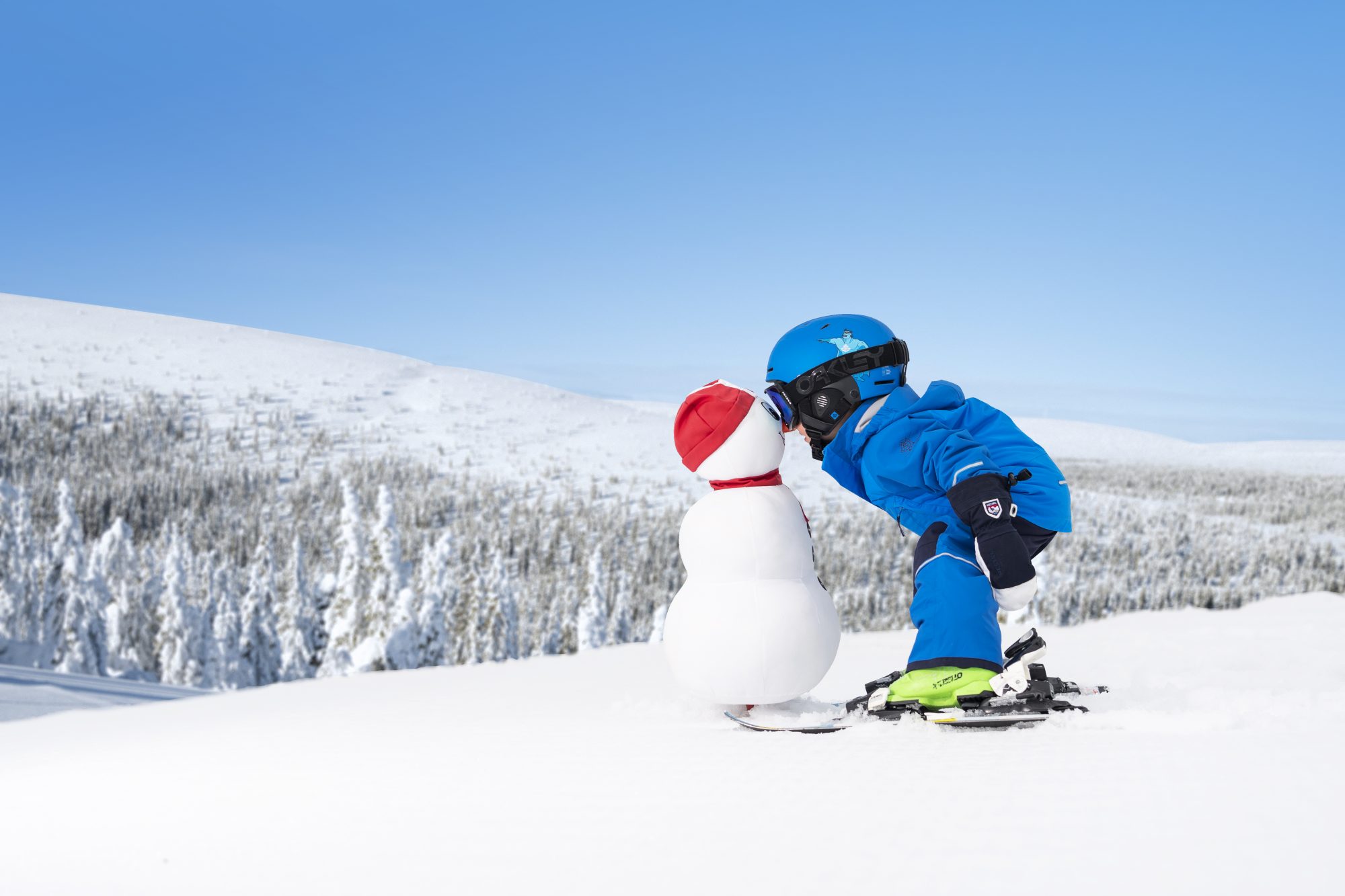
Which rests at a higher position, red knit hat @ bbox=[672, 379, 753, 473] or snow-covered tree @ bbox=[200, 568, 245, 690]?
red knit hat @ bbox=[672, 379, 753, 473]

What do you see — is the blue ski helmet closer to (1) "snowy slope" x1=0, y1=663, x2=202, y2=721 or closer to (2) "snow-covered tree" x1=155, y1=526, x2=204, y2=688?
(1) "snowy slope" x1=0, y1=663, x2=202, y2=721

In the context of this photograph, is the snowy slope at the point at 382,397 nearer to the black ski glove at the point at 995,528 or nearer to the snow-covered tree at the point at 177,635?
the snow-covered tree at the point at 177,635

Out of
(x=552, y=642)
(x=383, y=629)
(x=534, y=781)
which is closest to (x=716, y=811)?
(x=534, y=781)

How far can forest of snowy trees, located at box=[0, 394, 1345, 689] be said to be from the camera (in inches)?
1251

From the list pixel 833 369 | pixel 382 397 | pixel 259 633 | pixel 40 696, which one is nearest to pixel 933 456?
pixel 833 369

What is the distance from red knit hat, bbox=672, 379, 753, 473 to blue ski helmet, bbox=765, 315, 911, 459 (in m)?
0.24

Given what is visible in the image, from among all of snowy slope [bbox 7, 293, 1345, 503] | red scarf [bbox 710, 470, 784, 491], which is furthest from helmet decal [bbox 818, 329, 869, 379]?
snowy slope [bbox 7, 293, 1345, 503]

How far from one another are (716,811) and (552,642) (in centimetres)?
4832

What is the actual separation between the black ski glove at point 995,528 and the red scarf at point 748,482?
752 millimetres

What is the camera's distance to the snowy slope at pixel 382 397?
408 ft

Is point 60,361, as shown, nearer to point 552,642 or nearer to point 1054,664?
point 552,642

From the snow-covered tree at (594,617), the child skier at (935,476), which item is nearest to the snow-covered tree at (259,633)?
the snow-covered tree at (594,617)

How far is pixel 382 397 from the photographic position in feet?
474

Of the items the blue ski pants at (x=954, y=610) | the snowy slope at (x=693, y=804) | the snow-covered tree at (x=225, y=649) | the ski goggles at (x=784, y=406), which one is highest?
the ski goggles at (x=784, y=406)
